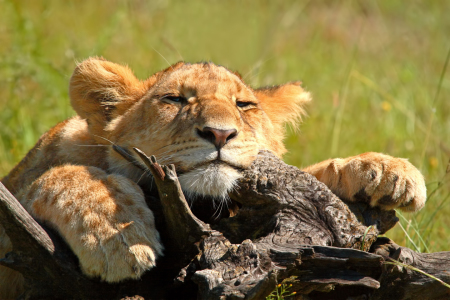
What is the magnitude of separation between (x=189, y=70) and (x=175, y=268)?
1.62 metres

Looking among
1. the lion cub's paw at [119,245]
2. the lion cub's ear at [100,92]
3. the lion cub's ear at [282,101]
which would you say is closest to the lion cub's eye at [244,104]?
the lion cub's ear at [282,101]

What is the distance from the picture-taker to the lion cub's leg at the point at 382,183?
3.16 m

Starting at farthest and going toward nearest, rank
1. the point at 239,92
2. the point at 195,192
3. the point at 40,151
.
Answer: the point at 40,151, the point at 239,92, the point at 195,192

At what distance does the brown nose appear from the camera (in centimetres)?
290

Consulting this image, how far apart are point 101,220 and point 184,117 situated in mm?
914

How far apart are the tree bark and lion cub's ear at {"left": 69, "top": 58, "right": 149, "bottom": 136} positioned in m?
1.15

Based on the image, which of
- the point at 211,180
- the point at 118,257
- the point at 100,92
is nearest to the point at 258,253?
the point at 211,180

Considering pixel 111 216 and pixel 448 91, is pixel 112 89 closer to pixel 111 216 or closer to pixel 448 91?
pixel 111 216

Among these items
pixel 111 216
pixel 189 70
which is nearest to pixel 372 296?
pixel 111 216

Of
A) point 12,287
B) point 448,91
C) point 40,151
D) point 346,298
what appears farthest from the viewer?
point 448,91

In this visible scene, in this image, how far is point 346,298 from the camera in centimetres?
273

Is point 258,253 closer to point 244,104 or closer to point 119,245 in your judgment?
point 119,245

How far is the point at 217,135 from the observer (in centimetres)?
292

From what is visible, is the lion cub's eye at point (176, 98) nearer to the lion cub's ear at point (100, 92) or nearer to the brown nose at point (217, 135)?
the lion cub's ear at point (100, 92)
